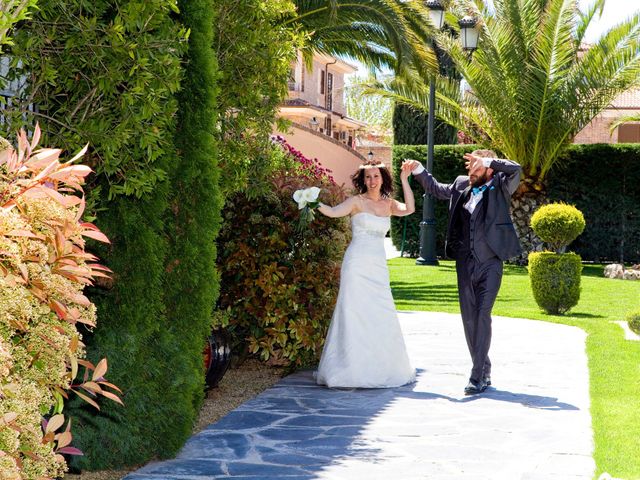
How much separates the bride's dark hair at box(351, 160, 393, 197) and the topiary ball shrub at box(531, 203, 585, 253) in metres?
6.76

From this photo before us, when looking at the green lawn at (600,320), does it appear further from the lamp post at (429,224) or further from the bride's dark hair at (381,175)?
the bride's dark hair at (381,175)

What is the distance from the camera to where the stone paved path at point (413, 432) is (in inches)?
248

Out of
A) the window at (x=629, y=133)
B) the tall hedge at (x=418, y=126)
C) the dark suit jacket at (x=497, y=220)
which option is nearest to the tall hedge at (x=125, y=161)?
the dark suit jacket at (x=497, y=220)

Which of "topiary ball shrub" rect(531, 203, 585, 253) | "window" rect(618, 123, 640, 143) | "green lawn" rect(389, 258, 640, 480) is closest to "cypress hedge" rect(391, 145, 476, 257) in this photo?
"green lawn" rect(389, 258, 640, 480)

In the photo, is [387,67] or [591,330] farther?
[387,67]

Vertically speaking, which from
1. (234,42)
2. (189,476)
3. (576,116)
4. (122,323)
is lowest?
(189,476)

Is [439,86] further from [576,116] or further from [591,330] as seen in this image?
[591,330]

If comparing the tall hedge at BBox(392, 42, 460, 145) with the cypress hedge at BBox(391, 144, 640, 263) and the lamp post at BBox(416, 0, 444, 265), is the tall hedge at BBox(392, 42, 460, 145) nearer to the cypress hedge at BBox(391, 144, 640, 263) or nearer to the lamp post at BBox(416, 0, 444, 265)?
the cypress hedge at BBox(391, 144, 640, 263)

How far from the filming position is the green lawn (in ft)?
22.8

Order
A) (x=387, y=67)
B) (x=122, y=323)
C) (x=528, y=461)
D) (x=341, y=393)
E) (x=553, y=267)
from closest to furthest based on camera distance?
(x=122, y=323)
(x=528, y=461)
(x=341, y=393)
(x=553, y=267)
(x=387, y=67)

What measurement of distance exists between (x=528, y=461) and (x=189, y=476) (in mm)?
2281

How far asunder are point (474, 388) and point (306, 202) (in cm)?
235

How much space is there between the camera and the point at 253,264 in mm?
9664

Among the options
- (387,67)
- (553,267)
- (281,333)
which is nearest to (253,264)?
(281,333)
